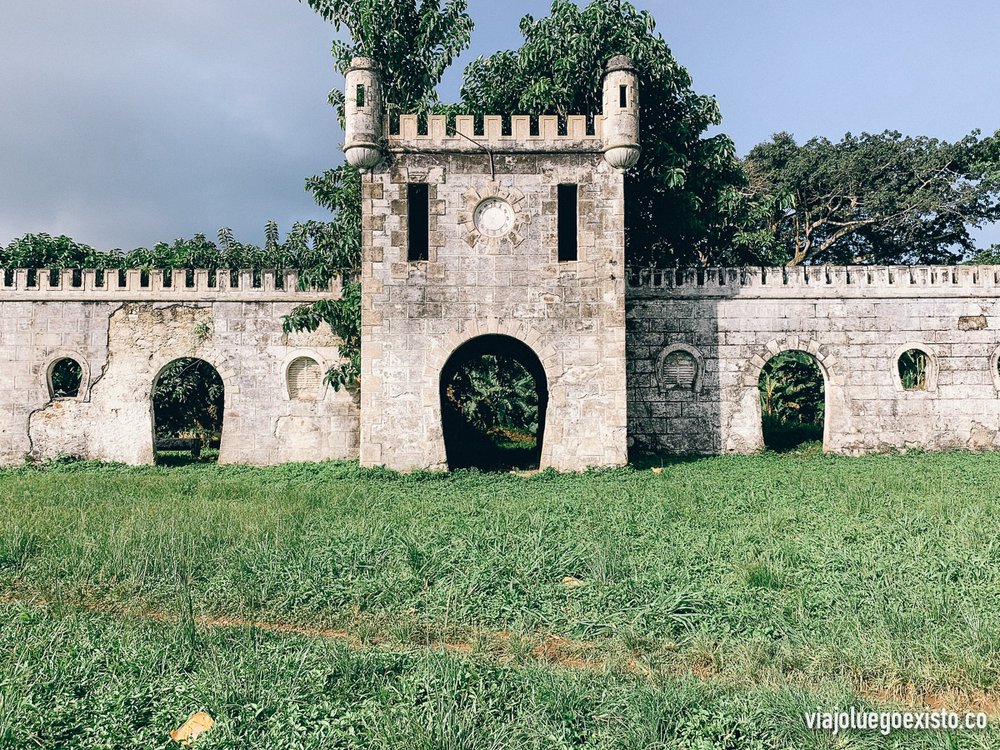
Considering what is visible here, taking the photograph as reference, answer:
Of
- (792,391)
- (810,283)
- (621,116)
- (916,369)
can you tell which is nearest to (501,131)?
(621,116)

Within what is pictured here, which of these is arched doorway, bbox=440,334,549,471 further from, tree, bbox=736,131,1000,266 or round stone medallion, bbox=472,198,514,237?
tree, bbox=736,131,1000,266

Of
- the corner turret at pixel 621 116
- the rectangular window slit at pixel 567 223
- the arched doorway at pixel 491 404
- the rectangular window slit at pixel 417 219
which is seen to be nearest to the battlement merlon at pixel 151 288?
the rectangular window slit at pixel 417 219

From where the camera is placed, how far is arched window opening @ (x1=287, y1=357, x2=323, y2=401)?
15258 mm

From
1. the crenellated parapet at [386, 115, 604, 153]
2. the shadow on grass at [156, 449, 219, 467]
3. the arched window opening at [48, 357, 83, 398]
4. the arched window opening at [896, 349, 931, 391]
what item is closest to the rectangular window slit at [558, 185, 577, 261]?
the crenellated parapet at [386, 115, 604, 153]

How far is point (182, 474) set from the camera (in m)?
13.4

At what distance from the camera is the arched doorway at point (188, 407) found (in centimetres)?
2067

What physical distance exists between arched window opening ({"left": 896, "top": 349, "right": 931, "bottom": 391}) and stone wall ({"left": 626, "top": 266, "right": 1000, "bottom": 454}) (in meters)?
0.16

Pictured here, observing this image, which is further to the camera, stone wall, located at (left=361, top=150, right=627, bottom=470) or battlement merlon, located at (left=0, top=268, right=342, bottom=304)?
battlement merlon, located at (left=0, top=268, right=342, bottom=304)

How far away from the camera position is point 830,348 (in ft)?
50.0

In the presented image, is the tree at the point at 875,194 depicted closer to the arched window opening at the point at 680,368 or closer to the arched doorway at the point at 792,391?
the arched doorway at the point at 792,391

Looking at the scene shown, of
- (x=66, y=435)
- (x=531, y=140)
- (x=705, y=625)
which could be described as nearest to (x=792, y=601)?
(x=705, y=625)

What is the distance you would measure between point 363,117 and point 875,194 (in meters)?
21.4

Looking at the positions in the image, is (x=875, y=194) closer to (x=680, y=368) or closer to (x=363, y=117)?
(x=680, y=368)

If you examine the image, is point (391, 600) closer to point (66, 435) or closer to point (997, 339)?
point (66, 435)
